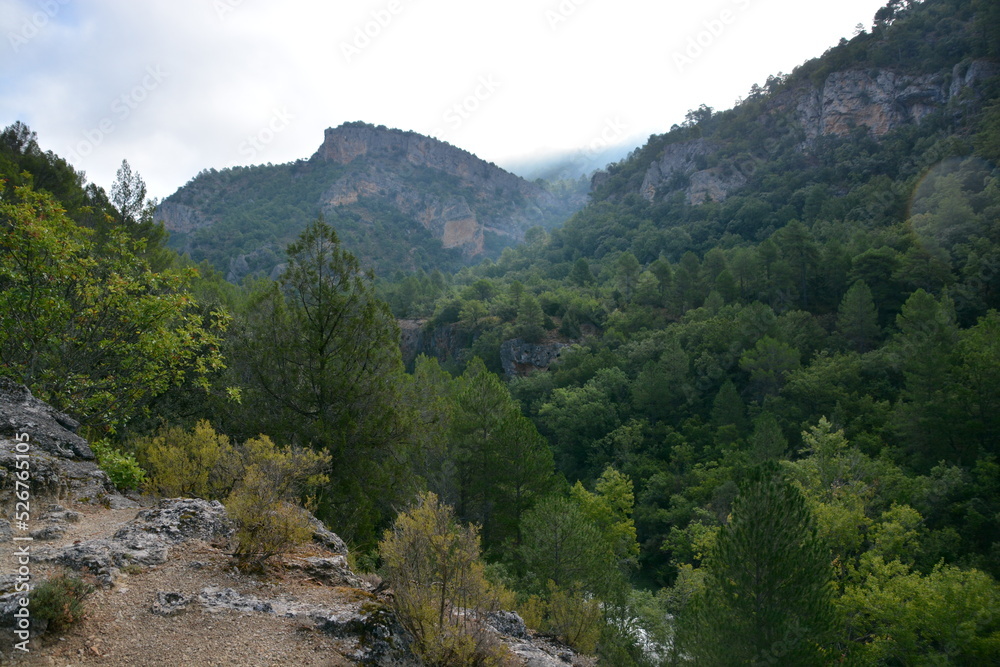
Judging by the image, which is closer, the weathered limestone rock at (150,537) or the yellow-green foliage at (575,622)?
the weathered limestone rock at (150,537)

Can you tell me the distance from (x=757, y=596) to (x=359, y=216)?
124 metres

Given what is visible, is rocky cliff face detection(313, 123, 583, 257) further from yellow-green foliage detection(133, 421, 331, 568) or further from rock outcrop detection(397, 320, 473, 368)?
yellow-green foliage detection(133, 421, 331, 568)

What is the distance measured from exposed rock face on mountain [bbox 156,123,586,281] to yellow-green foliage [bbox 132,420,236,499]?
3647 inches

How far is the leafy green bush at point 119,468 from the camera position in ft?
26.3

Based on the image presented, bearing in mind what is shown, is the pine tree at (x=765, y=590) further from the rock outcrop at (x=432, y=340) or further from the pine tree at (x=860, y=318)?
the rock outcrop at (x=432, y=340)

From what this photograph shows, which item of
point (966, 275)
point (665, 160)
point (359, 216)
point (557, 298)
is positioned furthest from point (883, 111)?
point (359, 216)

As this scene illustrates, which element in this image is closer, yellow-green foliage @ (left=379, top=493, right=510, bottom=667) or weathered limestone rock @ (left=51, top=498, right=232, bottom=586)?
yellow-green foliage @ (left=379, top=493, right=510, bottom=667)

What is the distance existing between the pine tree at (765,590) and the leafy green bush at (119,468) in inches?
402

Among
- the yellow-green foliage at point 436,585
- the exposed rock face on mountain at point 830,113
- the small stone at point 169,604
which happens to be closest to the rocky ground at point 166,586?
the small stone at point 169,604

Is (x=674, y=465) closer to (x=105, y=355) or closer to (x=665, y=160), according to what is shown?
(x=105, y=355)

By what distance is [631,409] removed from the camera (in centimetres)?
3750

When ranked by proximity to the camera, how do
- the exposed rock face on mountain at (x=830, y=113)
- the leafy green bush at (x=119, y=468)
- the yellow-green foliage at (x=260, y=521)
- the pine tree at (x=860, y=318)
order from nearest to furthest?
the yellow-green foliage at (x=260, y=521) → the leafy green bush at (x=119, y=468) → the pine tree at (x=860, y=318) → the exposed rock face on mountain at (x=830, y=113)

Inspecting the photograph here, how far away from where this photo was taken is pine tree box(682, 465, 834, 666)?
8586mm

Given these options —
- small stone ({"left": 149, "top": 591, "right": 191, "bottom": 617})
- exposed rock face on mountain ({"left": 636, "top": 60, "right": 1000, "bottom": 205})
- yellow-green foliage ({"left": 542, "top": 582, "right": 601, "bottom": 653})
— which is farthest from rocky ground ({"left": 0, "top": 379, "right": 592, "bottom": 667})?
exposed rock face on mountain ({"left": 636, "top": 60, "right": 1000, "bottom": 205})
